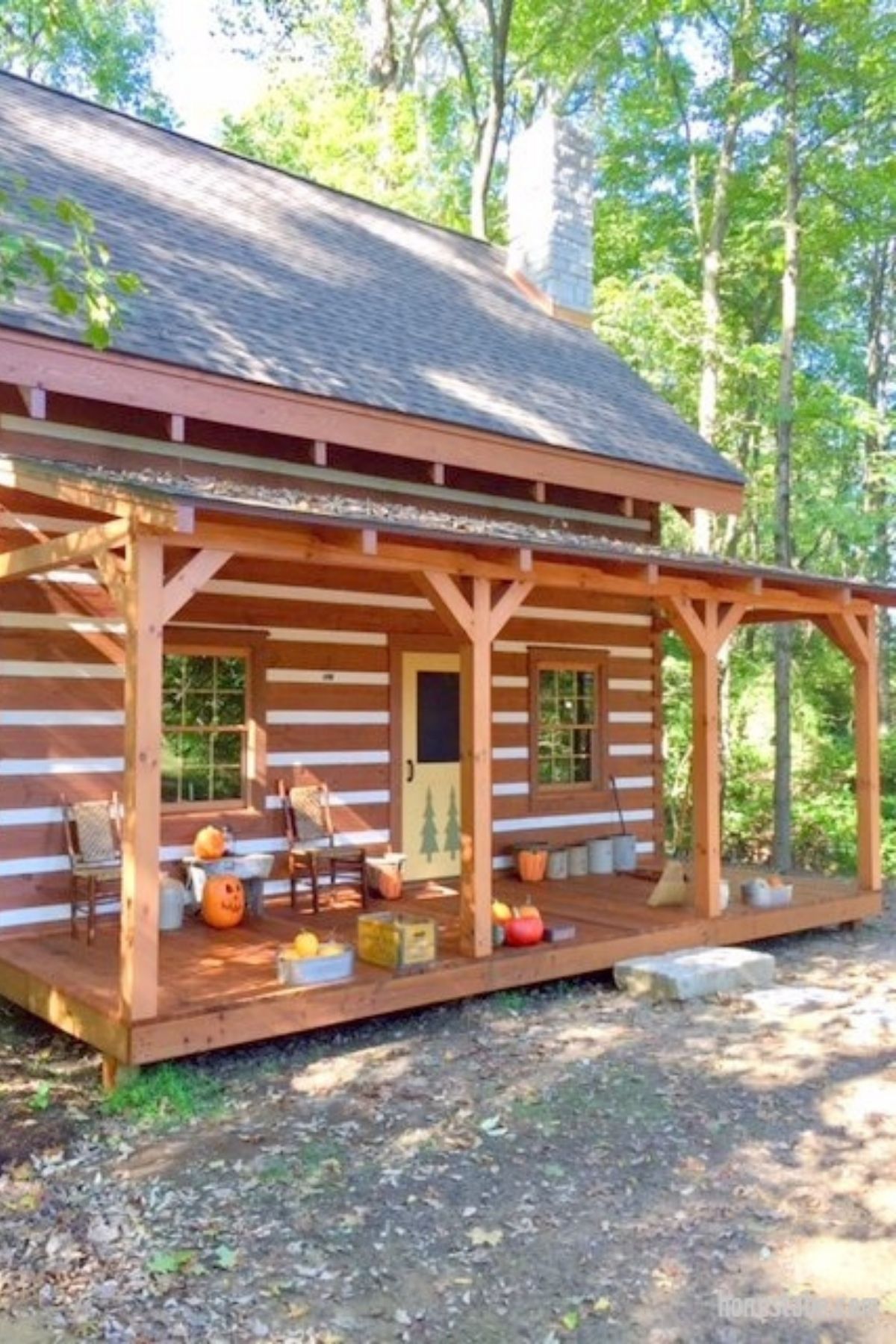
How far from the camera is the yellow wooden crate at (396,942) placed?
5.99 metres

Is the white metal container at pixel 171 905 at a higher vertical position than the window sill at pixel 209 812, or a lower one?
lower

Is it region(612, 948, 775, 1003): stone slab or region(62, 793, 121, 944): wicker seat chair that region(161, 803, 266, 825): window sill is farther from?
region(612, 948, 775, 1003): stone slab

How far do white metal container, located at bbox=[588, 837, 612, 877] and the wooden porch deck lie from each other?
92 centimetres

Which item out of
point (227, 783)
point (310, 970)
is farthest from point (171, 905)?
point (310, 970)

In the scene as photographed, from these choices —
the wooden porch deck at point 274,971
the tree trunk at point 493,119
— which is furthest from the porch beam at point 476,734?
the tree trunk at point 493,119

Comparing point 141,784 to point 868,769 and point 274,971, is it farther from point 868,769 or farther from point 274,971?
point 868,769

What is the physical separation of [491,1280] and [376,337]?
7384 millimetres

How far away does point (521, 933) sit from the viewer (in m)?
6.65

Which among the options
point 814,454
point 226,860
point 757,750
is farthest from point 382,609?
point 814,454

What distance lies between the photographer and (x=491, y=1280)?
133 inches

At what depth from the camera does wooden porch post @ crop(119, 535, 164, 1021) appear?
4867 mm

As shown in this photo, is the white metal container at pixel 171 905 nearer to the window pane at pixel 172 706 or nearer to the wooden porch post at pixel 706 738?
the window pane at pixel 172 706

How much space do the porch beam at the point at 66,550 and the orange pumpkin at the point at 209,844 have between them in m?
2.02

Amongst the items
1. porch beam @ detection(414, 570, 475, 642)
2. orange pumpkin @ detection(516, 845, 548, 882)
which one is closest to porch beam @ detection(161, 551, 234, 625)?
porch beam @ detection(414, 570, 475, 642)
